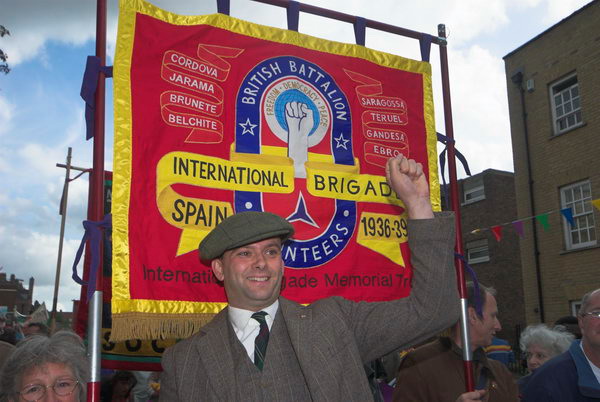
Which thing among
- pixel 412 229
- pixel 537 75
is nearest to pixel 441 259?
pixel 412 229

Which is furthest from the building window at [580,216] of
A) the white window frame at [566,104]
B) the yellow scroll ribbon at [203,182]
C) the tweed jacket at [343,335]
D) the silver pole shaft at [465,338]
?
the tweed jacket at [343,335]

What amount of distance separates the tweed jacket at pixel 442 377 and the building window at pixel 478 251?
19.8 meters

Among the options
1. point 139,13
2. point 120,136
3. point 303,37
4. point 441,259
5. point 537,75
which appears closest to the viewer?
point 441,259

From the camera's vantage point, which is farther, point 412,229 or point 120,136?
point 120,136

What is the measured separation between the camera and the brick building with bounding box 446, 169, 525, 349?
70.7ft

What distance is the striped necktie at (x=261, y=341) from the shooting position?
7.27 feet

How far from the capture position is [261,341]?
7.43 ft

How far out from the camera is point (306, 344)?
6.94 ft

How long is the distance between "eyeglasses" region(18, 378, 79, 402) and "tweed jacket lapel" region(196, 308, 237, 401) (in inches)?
26.3

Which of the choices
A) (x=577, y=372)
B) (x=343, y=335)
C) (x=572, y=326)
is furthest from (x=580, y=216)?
(x=343, y=335)

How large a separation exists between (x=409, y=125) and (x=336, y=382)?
182cm

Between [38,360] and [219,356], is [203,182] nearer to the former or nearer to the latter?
[219,356]

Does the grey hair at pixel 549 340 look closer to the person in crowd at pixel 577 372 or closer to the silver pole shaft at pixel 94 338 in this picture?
the person in crowd at pixel 577 372

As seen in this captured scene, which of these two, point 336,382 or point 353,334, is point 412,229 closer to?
point 353,334
